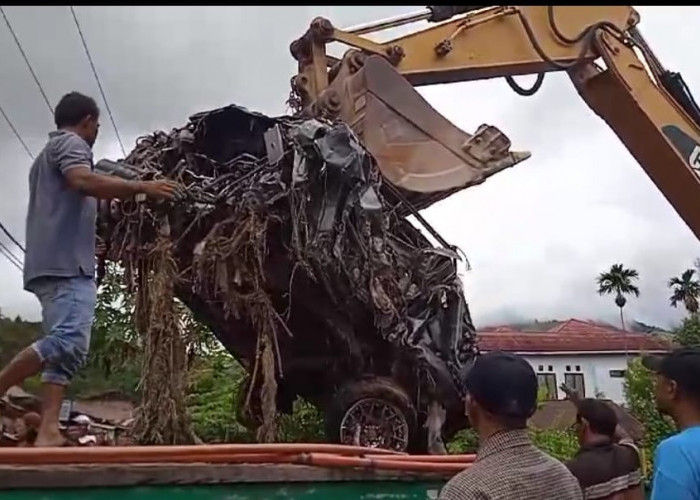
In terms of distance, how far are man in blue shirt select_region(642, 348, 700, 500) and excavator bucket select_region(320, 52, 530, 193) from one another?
14.3ft

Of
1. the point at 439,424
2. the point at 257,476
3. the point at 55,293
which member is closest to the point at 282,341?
the point at 439,424

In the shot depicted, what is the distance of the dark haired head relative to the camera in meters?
3.46

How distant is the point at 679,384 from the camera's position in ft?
8.45

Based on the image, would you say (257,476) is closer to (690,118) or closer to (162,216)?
(162,216)

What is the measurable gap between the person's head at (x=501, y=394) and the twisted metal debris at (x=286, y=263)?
3064mm

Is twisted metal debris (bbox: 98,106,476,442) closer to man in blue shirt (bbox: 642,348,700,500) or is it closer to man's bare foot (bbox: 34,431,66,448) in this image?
man's bare foot (bbox: 34,431,66,448)

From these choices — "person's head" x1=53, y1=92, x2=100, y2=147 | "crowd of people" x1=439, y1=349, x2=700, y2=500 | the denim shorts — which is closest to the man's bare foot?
the denim shorts

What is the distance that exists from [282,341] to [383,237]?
101cm

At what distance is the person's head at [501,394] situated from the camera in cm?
206

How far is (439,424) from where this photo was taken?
6605mm

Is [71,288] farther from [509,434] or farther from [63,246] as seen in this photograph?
[509,434]

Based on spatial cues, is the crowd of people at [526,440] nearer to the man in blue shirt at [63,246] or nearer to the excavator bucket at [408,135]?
the man in blue shirt at [63,246]

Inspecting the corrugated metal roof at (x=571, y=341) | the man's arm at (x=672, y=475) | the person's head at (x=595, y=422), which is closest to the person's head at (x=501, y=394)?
the man's arm at (x=672, y=475)

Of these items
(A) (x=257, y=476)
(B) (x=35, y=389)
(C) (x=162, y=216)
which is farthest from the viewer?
(C) (x=162, y=216)
